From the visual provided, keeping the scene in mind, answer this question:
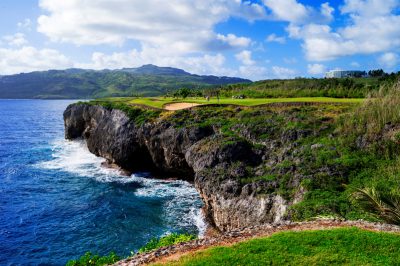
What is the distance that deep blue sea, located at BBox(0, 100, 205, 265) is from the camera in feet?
111

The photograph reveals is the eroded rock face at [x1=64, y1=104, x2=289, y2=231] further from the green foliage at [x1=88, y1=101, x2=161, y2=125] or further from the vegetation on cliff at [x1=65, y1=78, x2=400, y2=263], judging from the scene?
the green foliage at [x1=88, y1=101, x2=161, y2=125]

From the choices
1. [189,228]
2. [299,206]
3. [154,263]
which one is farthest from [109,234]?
[154,263]

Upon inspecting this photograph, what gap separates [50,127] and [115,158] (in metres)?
73.6

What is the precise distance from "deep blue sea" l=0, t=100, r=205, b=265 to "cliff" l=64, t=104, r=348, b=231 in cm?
347

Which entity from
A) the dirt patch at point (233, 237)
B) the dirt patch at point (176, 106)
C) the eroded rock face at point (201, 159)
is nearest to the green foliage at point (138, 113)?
the eroded rock face at point (201, 159)

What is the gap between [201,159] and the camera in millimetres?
42188

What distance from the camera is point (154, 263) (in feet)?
53.1

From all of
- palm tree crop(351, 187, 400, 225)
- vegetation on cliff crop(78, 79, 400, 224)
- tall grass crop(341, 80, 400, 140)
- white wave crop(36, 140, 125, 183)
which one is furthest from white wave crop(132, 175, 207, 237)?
tall grass crop(341, 80, 400, 140)

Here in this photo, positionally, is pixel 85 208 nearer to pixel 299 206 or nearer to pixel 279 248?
pixel 299 206

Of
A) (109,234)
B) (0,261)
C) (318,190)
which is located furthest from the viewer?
(109,234)

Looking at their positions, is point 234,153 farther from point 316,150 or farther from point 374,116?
point 374,116

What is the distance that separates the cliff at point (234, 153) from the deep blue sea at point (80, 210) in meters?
3.47

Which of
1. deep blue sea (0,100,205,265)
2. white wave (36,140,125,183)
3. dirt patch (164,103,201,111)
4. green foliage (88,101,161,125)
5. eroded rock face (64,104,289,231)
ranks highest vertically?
dirt patch (164,103,201,111)

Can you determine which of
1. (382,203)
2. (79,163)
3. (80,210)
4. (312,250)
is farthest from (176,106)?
(312,250)
